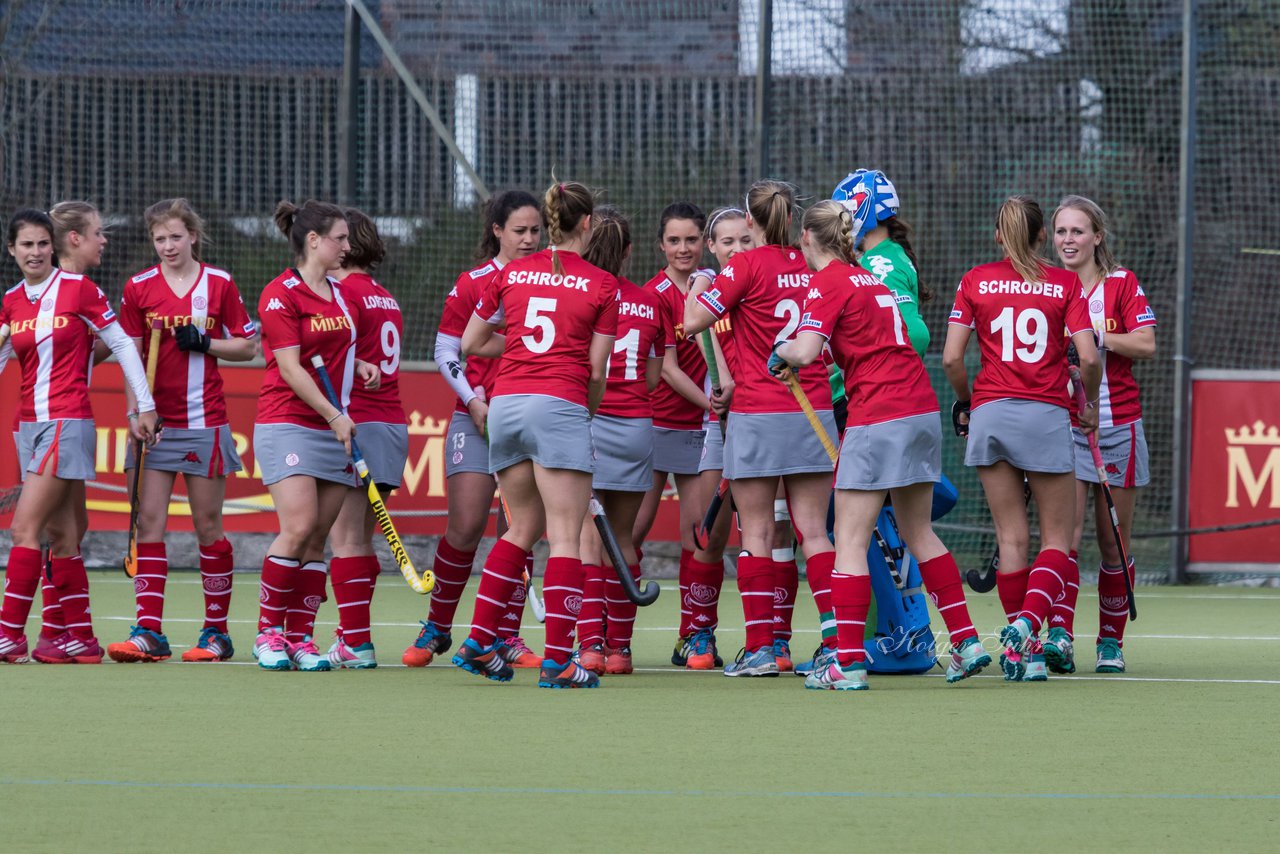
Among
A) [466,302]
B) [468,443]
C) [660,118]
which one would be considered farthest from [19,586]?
[660,118]

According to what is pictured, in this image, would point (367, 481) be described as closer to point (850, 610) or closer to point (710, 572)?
point (710, 572)

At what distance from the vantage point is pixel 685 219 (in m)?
7.47

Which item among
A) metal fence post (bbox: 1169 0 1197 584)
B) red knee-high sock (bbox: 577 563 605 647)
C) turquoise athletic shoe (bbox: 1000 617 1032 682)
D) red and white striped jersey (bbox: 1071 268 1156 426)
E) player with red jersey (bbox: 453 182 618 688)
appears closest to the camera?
player with red jersey (bbox: 453 182 618 688)

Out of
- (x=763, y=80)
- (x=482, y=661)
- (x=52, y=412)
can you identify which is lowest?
(x=482, y=661)

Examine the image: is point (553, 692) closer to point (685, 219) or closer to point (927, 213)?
point (685, 219)

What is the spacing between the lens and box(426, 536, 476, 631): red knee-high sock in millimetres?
7277

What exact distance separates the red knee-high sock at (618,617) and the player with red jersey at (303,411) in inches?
41.1

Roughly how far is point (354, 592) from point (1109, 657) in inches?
111

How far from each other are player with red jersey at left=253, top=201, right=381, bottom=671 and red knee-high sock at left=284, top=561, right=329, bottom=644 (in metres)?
0.04

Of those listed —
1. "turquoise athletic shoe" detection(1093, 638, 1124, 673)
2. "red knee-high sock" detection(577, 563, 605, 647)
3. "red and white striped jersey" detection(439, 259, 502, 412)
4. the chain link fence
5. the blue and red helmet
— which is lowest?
"turquoise athletic shoe" detection(1093, 638, 1124, 673)

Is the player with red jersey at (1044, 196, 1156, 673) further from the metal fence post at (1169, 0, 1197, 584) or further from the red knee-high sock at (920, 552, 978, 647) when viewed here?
the metal fence post at (1169, 0, 1197, 584)

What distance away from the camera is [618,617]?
7082mm

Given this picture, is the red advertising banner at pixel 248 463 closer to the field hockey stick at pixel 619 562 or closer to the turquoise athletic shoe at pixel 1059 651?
the turquoise athletic shoe at pixel 1059 651

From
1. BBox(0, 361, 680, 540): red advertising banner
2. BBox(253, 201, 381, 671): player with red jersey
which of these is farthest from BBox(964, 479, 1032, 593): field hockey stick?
BBox(0, 361, 680, 540): red advertising banner
